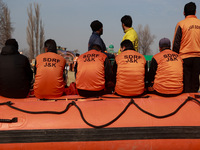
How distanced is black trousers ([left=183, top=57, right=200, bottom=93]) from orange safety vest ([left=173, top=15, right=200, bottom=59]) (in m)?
0.12

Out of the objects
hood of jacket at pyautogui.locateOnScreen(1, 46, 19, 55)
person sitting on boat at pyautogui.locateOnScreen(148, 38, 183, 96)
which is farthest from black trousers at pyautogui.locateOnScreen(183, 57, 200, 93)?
hood of jacket at pyautogui.locateOnScreen(1, 46, 19, 55)

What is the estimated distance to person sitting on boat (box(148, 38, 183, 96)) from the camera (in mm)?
3160

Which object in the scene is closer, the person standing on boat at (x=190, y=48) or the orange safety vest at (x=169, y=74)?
the orange safety vest at (x=169, y=74)

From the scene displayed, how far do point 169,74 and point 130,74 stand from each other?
2.20 ft

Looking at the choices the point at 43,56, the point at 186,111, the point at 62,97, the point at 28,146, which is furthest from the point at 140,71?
the point at 28,146

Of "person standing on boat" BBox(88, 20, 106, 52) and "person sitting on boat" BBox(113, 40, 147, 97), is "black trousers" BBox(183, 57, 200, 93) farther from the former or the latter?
"person standing on boat" BBox(88, 20, 106, 52)

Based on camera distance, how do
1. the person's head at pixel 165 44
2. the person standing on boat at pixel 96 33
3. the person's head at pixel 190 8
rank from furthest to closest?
the person standing on boat at pixel 96 33, the person's head at pixel 190 8, the person's head at pixel 165 44

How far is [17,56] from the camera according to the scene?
3289 millimetres

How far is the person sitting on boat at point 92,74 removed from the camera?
3246mm

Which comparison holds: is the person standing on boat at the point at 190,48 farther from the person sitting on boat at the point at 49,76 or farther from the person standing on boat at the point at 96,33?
the person sitting on boat at the point at 49,76

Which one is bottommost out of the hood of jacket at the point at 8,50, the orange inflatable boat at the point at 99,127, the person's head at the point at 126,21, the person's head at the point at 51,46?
the orange inflatable boat at the point at 99,127

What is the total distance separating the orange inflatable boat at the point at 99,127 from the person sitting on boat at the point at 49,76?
23.1 inches

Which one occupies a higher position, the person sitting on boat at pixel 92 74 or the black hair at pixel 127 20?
the black hair at pixel 127 20

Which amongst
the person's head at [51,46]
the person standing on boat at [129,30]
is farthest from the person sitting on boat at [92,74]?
the person standing on boat at [129,30]
